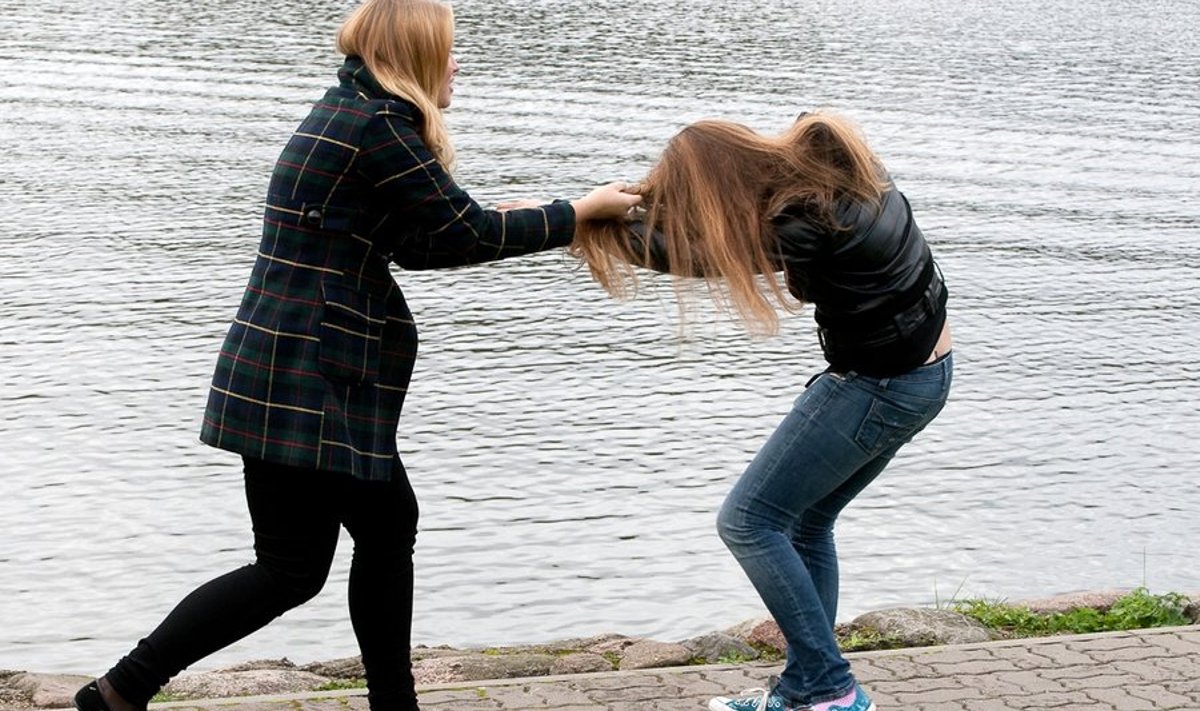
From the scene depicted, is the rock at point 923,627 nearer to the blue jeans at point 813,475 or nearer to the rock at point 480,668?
the rock at point 480,668

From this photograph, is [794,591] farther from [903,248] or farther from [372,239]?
[372,239]

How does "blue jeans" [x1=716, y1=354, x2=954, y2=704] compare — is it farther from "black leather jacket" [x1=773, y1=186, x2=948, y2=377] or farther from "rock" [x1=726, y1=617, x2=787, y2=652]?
"rock" [x1=726, y1=617, x2=787, y2=652]

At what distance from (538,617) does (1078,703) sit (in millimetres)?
3363

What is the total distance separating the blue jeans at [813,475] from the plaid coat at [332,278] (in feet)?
3.35

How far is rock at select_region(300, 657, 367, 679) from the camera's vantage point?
20.6 feet

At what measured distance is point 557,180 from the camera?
1931 centimetres

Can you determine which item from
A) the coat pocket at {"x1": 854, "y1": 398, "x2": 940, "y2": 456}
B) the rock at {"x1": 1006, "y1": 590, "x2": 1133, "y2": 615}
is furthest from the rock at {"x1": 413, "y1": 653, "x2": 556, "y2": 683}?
the rock at {"x1": 1006, "y1": 590, "x2": 1133, "y2": 615}

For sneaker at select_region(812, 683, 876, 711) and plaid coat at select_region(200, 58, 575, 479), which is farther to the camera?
sneaker at select_region(812, 683, 876, 711)

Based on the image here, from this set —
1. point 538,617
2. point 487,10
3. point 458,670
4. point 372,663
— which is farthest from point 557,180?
point 487,10

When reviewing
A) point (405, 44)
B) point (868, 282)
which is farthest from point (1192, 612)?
point (405, 44)

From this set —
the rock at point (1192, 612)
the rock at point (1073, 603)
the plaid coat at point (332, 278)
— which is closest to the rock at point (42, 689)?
the plaid coat at point (332, 278)

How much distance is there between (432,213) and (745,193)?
766 millimetres

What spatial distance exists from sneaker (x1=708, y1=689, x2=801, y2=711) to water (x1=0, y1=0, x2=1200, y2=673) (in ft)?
3.33

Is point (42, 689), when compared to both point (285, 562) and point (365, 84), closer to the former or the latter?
point (285, 562)
